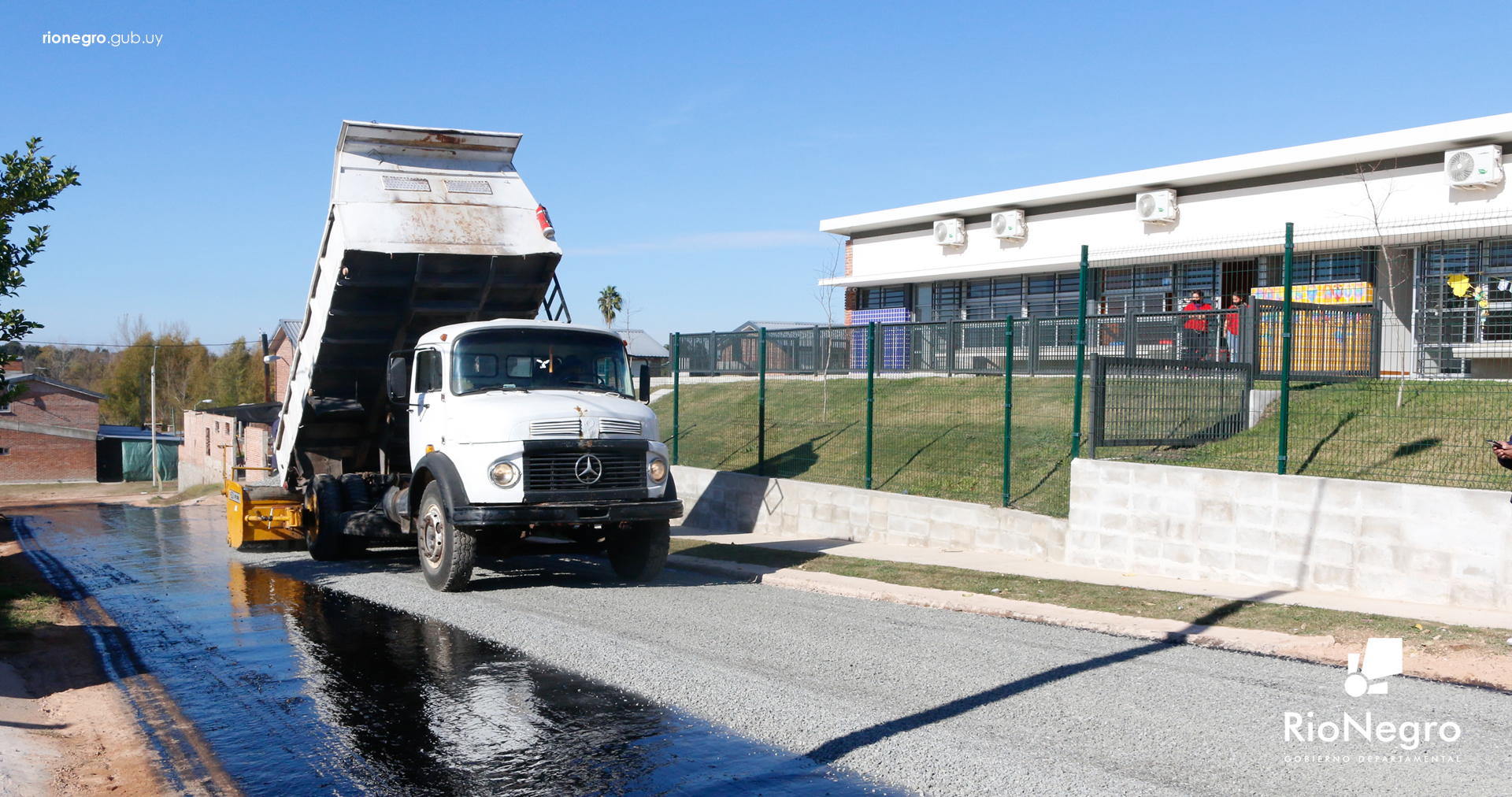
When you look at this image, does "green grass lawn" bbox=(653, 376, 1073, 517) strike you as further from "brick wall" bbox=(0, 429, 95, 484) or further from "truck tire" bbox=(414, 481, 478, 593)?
"brick wall" bbox=(0, 429, 95, 484)

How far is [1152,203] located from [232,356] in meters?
69.9

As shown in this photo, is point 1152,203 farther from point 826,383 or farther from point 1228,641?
point 1228,641

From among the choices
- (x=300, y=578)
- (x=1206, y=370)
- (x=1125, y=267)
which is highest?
(x=1125, y=267)

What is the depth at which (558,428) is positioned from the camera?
10.4 m

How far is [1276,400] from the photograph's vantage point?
13414 millimetres

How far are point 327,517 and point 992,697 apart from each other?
30.4ft

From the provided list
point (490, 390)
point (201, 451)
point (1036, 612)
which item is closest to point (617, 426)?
point (490, 390)

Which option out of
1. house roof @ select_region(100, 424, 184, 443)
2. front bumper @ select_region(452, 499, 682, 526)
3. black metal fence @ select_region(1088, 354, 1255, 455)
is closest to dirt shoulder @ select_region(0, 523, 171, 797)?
front bumper @ select_region(452, 499, 682, 526)

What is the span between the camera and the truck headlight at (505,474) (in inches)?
403

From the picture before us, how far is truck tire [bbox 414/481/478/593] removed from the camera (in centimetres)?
1052

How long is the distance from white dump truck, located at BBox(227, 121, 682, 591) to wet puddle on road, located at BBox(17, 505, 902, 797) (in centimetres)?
157

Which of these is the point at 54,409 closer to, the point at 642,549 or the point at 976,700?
the point at 642,549

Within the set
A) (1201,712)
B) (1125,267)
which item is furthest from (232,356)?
(1201,712)

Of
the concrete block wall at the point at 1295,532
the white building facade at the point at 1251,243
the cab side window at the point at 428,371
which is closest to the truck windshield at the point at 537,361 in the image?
the cab side window at the point at 428,371
